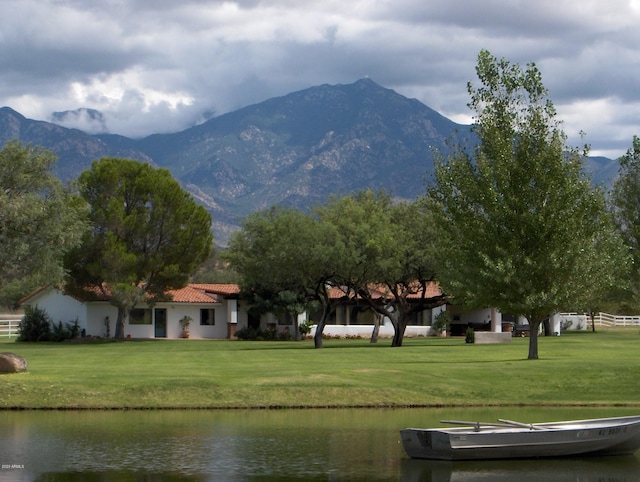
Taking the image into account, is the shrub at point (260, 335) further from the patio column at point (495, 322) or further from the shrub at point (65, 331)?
the patio column at point (495, 322)

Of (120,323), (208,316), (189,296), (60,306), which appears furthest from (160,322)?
(60,306)

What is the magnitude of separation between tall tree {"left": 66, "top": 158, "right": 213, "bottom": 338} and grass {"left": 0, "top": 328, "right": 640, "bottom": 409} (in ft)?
73.1

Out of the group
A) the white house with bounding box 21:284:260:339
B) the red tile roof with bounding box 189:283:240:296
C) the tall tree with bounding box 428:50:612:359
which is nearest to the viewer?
the tall tree with bounding box 428:50:612:359

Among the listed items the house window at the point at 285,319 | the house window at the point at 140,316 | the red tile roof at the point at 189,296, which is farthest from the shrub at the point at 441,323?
the house window at the point at 140,316

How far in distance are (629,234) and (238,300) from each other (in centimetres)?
2903

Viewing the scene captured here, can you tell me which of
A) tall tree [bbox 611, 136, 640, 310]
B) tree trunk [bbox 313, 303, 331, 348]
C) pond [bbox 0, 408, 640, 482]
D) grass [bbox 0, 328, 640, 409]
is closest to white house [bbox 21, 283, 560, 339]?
tall tree [bbox 611, 136, 640, 310]

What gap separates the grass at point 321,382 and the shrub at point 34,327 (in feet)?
81.0

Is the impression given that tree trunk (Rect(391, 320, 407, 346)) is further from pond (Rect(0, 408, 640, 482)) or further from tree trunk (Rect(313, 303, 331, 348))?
pond (Rect(0, 408, 640, 482))

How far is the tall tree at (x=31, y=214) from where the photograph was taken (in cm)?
4300

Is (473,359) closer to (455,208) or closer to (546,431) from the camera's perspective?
(455,208)

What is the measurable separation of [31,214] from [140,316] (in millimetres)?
30577

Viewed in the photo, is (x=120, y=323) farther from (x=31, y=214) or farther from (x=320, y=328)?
(x=31, y=214)

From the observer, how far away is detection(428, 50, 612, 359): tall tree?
136ft

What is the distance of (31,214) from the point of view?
43.0 metres
